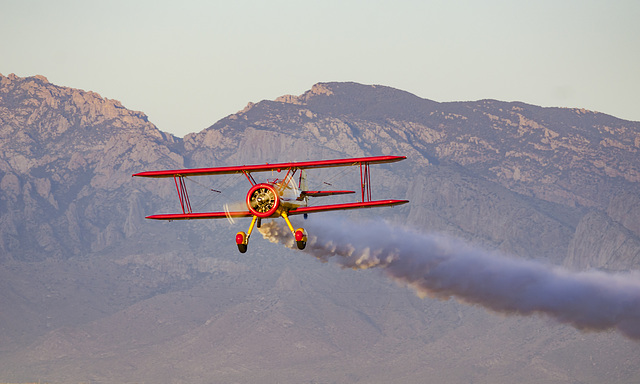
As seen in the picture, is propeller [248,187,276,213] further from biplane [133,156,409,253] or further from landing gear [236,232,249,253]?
landing gear [236,232,249,253]

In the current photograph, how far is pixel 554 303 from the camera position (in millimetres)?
167500

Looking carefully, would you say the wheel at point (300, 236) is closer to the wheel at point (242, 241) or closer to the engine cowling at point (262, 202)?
the engine cowling at point (262, 202)

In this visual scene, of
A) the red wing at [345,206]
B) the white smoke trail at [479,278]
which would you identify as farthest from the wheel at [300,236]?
the white smoke trail at [479,278]

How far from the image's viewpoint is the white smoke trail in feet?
407

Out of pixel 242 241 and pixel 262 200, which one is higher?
pixel 262 200

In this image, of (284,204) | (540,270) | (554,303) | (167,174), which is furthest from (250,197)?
(540,270)

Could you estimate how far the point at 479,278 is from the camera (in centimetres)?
15750

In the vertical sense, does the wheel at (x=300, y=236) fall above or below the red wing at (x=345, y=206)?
below

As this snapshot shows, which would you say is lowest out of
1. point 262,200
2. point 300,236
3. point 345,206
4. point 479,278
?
point 479,278

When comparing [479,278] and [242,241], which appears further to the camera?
[479,278]

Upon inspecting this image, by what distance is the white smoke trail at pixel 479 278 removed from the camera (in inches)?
4882

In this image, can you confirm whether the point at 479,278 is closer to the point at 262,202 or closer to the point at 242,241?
the point at 262,202

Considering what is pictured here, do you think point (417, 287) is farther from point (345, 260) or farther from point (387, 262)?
point (345, 260)

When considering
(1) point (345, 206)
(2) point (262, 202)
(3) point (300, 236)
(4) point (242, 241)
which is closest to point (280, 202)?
(2) point (262, 202)
